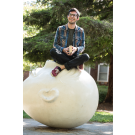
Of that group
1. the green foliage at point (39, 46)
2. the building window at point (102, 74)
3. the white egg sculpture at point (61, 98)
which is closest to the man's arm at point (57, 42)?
the white egg sculpture at point (61, 98)

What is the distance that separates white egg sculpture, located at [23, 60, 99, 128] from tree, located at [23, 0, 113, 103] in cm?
408

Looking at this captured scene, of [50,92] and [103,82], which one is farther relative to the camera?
[103,82]

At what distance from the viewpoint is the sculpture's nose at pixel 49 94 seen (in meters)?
3.71

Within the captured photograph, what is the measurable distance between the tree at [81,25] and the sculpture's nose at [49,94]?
438 centimetres

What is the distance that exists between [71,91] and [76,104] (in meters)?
0.28

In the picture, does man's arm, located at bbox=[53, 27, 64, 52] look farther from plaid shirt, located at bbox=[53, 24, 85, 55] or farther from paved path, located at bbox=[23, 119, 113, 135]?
paved path, located at bbox=[23, 119, 113, 135]

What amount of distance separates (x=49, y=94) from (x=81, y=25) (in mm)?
4580

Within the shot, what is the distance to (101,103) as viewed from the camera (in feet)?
38.8

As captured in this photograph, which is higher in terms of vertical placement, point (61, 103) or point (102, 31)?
point (102, 31)

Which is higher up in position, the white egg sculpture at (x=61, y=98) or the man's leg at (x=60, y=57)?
the man's leg at (x=60, y=57)

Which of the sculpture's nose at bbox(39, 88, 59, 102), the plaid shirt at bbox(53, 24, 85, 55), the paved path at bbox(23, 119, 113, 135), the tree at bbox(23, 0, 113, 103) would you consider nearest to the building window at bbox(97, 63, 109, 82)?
the tree at bbox(23, 0, 113, 103)

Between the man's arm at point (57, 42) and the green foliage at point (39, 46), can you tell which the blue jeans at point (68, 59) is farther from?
the green foliage at point (39, 46)
